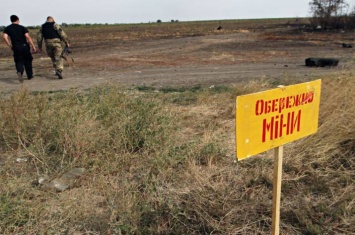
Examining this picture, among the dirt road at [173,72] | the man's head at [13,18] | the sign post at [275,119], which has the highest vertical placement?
the man's head at [13,18]

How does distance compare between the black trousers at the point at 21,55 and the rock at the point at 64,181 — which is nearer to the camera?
the rock at the point at 64,181

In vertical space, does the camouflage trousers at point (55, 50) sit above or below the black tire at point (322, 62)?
above

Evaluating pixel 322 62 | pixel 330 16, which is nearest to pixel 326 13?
pixel 330 16

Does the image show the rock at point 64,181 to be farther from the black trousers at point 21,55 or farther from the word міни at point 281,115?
the black trousers at point 21,55

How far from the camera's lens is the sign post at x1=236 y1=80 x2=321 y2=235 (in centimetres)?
190

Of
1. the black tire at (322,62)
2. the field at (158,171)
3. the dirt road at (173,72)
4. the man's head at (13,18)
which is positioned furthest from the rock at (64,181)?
the black tire at (322,62)

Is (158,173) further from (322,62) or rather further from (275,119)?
(322,62)

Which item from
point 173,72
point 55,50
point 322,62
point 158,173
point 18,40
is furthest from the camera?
point 322,62

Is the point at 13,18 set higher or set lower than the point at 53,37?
higher

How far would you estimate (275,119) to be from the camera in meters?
2.06

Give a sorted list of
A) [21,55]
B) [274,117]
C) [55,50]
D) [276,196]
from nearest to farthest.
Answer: [274,117]
[276,196]
[21,55]
[55,50]

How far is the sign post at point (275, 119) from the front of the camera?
1.90 meters

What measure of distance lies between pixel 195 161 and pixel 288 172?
3.09ft

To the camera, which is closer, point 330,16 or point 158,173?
point 158,173
